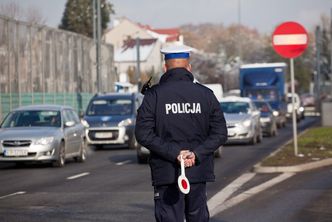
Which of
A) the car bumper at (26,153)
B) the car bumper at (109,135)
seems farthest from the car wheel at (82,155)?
the car bumper at (109,135)

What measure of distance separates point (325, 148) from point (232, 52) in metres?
88.3

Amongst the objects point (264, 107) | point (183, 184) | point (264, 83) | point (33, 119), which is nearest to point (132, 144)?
point (33, 119)

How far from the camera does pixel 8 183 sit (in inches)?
752

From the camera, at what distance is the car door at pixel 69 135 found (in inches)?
961

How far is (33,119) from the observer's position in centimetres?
2450

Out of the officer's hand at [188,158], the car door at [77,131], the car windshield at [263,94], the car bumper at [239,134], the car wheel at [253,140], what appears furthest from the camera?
the car windshield at [263,94]

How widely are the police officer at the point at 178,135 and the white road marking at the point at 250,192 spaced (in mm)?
5606

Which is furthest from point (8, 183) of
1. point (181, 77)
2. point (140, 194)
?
point (181, 77)

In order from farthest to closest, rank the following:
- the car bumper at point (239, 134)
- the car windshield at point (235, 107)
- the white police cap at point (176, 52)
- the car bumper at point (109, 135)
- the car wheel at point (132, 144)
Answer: the car windshield at point (235, 107)
the car wheel at point (132, 144)
the car bumper at point (109, 135)
the car bumper at point (239, 134)
the white police cap at point (176, 52)

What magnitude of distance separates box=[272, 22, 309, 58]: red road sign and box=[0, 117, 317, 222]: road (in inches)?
110

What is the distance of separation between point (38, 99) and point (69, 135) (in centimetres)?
2159

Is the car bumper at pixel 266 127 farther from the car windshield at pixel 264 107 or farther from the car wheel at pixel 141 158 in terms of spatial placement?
the car wheel at pixel 141 158

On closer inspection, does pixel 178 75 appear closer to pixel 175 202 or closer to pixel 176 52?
pixel 176 52

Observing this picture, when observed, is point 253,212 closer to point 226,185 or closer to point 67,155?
point 226,185
